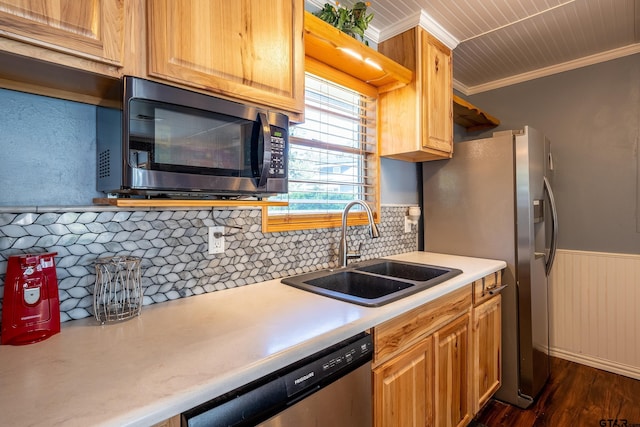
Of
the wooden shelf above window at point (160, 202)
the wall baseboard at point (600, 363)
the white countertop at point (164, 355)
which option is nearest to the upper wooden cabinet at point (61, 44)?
the wooden shelf above window at point (160, 202)

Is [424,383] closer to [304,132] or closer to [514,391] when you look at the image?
[514,391]

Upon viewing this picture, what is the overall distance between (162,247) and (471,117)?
278 centimetres

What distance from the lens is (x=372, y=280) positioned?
1646 millimetres

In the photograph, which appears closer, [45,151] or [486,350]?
[45,151]

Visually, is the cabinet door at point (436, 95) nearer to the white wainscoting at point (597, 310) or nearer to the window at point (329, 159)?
the window at point (329, 159)

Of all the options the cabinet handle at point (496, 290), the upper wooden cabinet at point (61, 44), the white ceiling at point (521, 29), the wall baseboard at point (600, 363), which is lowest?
the wall baseboard at point (600, 363)

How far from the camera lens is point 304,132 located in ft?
5.72

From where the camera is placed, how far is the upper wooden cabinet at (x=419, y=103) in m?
1.94

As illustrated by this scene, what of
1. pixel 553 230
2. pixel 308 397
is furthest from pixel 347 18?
pixel 553 230

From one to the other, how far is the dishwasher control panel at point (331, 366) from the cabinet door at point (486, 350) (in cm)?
99

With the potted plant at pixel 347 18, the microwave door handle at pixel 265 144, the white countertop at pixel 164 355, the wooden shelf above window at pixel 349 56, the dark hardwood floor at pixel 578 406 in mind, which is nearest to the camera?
the white countertop at pixel 164 355

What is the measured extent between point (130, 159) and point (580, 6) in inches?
103

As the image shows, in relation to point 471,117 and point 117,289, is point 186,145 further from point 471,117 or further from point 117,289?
point 471,117

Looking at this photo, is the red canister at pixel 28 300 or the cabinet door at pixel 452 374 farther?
the cabinet door at pixel 452 374
